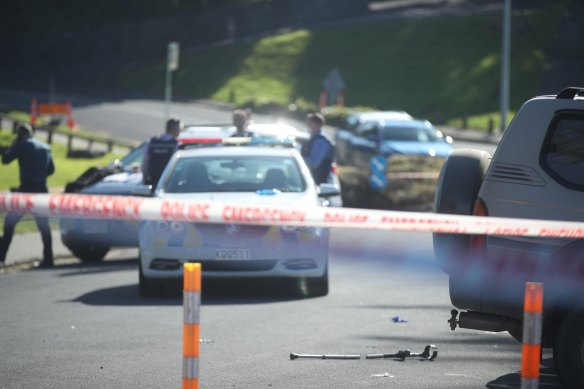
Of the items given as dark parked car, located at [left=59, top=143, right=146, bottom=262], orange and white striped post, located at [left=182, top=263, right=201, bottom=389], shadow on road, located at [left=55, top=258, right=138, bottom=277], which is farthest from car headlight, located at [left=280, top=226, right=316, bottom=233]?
orange and white striped post, located at [left=182, top=263, right=201, bottom=389]

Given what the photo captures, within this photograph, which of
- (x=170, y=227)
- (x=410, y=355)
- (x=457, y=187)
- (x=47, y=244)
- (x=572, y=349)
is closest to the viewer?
(x=572, y=349)

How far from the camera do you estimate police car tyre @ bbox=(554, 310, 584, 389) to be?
816cm

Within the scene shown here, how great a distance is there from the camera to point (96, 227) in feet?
58.4

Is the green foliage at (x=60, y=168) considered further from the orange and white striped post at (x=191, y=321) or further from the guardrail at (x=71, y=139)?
the orange and white striped post at (x=191, y=321)

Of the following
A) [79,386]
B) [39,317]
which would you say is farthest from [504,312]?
[39,317]

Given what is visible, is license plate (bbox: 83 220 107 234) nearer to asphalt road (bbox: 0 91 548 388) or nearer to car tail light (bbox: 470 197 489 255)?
asphalt road (bbox: 0 91 548 388)

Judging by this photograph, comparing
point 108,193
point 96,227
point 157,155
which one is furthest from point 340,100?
point 157,155

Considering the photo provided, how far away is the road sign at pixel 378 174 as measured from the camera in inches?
986

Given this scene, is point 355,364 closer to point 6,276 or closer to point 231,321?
point 231,321

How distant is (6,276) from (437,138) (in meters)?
16.7

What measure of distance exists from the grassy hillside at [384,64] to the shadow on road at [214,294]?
41.0 m

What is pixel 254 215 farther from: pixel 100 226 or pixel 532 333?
pixel 100 226

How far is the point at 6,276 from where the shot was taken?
53.4 ft

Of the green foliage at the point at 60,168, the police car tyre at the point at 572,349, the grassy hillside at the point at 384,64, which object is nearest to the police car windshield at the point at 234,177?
the police car tyre at the point at 572,349
